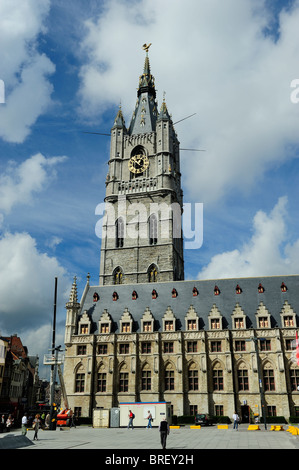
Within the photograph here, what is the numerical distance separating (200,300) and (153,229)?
82.7ft

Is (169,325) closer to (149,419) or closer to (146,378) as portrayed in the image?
(146,378)

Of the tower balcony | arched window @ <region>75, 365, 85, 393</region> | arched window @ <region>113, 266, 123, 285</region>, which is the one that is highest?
→ the tower balcony

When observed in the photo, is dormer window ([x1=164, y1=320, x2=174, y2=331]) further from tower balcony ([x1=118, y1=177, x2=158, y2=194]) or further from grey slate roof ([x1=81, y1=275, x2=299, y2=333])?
tower balcony ([x1=118, y1=177, x2=158, y2=194])

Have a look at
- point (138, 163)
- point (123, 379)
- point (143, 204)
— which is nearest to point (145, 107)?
point (138, 163)

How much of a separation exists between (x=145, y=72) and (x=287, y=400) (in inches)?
3315

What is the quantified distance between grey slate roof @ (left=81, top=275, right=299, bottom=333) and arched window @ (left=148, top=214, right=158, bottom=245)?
58.6 ft

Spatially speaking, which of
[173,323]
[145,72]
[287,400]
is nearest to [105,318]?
[173,323]

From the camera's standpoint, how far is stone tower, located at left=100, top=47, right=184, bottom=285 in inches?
2843

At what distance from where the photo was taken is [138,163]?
8275 cm

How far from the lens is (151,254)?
238ft

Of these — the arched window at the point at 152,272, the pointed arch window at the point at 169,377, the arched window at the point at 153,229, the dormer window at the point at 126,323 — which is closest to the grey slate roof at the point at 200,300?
the dormer window at the point at 126,323

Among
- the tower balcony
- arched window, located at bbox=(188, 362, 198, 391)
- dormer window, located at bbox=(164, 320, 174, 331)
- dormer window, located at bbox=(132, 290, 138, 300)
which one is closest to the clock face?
the tower balcony

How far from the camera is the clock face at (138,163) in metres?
82.2
